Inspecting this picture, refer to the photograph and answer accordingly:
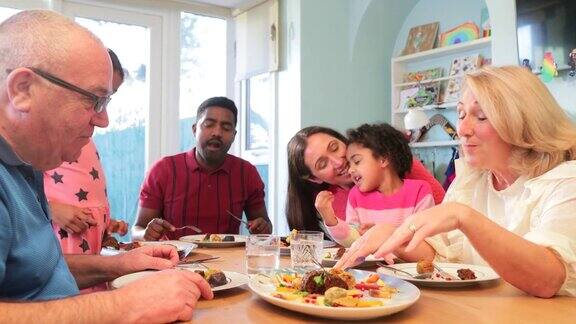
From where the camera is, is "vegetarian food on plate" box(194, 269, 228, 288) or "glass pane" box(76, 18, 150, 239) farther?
"glass pane" box(76, 18, 150, 239)

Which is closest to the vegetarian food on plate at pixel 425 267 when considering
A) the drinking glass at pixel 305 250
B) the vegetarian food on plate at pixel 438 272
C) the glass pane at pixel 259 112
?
the vegetarian food on plate at pixel 438 272

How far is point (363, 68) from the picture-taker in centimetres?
424

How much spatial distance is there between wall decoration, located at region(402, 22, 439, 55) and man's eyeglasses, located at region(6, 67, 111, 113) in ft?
11.3

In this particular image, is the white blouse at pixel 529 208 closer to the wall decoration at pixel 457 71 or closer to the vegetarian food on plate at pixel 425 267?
the vegetarian food on plate at pixel 425 267

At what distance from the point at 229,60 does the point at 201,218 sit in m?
2.10

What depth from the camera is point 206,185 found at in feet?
9.53

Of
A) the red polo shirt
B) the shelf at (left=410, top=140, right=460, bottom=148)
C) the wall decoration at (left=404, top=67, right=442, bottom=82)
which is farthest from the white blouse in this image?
the wall decoration at (left=404, top=67, right=442, bottom=82)

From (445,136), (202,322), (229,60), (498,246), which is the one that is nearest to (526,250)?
(498,246)

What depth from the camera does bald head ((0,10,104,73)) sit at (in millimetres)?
940

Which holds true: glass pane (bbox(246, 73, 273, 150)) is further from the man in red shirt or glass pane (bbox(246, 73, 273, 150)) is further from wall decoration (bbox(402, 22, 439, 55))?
the man in red shirt

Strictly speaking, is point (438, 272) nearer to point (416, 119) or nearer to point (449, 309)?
point (449, 309)

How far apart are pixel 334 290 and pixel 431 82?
3.32m

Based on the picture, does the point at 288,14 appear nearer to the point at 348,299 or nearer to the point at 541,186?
the point at 541,186

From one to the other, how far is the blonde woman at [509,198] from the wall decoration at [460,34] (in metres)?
2.55
